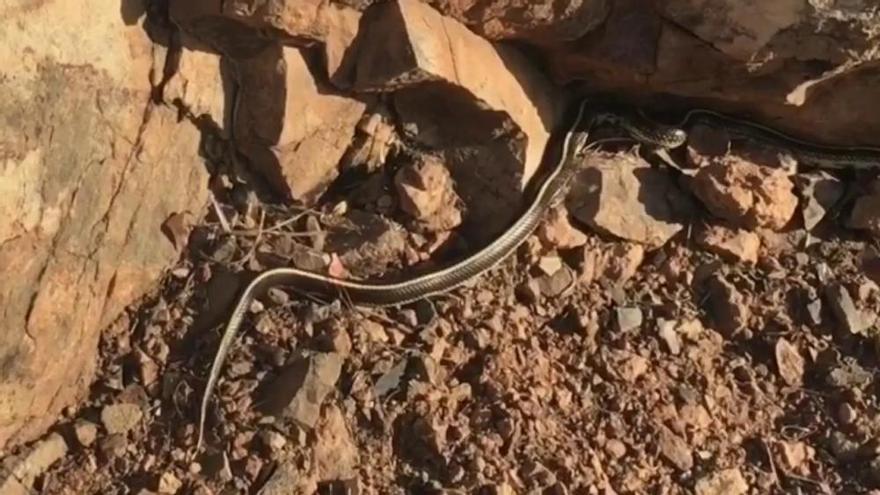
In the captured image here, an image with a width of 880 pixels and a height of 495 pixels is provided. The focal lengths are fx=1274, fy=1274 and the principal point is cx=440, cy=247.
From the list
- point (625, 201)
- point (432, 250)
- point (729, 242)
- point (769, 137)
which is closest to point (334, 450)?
point (432, 250)

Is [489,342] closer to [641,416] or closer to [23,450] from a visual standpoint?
[641,416]

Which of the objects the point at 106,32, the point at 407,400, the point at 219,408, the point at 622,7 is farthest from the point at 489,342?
the point at 106,32

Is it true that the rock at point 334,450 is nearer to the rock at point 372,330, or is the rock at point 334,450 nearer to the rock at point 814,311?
the rock at point 372,330

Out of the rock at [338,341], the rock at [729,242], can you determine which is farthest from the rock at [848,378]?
the rock at [338,341]

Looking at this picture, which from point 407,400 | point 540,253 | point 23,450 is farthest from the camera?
point 540,253

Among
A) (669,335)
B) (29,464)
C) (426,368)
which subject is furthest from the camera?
(669,335)

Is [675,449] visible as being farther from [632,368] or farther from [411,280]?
[411,280]

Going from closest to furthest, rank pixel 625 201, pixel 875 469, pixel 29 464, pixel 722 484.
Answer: pixel 29 464, pixel 722 484, pixel 875 469, pixel 625 201
